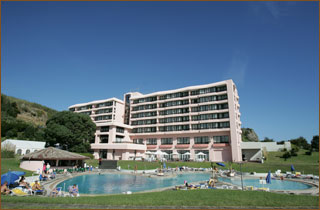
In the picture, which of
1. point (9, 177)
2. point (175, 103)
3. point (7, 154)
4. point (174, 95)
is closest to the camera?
point (9, 177)

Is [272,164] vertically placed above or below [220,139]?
below

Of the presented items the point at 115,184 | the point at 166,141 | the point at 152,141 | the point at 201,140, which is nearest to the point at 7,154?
the point at 115,184

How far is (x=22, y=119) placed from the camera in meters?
107

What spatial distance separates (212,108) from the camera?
60219mm

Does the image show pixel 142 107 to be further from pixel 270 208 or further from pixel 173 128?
pixel 270 208

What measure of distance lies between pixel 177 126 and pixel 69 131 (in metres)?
32.3

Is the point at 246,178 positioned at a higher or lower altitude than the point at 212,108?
lower

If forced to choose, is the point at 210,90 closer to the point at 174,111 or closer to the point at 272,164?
the point at 174,111

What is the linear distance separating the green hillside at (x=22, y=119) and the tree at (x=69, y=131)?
1404 centimetres

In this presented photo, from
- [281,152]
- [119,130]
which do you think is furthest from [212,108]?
[119,130]

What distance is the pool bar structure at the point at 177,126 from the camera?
56.5 meters

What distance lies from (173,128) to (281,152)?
3296 centimetres

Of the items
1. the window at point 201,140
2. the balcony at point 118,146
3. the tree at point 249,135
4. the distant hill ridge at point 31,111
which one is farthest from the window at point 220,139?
the distant hill ridge at point 31,111

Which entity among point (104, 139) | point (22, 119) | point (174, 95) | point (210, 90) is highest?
point (174, 95)
